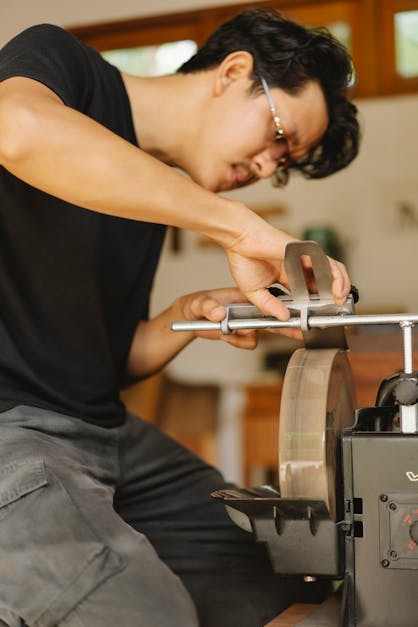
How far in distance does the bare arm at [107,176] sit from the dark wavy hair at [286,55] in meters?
0.52

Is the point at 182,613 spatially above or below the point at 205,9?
below

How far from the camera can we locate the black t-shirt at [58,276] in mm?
1354

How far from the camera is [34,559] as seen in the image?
1.10 m

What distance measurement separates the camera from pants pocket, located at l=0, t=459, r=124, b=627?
108 centimetres

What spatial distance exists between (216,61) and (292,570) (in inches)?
38.4

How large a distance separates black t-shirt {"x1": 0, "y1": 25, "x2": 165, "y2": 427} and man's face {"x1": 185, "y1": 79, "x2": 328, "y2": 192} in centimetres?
18

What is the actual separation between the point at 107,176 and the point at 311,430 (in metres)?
0.41

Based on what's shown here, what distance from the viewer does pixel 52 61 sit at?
133cm

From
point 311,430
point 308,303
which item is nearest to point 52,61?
point 308,303

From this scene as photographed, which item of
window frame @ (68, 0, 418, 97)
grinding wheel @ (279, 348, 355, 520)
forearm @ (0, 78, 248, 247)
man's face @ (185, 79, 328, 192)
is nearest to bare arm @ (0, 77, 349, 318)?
forearm @ (0, 78, 248, 247)

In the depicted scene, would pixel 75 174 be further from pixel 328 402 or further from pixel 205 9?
pixel 205 9

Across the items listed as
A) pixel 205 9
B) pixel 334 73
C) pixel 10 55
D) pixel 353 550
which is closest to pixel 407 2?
pixel 205 9

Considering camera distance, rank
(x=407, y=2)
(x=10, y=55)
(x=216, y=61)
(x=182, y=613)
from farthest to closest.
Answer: (x=407, y=2)
(x=216, y=61)
(x=10, y=55)
(x=182, y=613)

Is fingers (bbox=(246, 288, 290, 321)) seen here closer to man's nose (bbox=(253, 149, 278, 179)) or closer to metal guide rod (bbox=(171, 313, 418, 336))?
metal guide rod (bbox=(171, 313, 418, 336))
